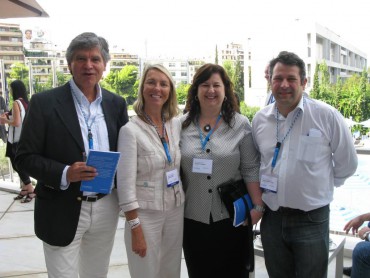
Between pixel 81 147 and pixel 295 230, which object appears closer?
pixel 81 147

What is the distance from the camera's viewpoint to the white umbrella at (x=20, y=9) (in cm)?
245

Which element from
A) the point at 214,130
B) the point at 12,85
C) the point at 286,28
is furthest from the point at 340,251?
the point at 286,28

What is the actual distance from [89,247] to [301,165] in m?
1.08

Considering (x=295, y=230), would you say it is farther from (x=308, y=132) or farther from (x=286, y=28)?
(x=286, y=28)

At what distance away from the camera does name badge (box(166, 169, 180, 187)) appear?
170 cm

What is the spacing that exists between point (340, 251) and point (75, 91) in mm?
1893

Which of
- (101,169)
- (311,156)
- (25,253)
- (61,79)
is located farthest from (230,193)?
(61,79)

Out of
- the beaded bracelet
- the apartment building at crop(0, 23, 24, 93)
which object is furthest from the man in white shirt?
the apartment building at crop(0, 23, 24, 93)

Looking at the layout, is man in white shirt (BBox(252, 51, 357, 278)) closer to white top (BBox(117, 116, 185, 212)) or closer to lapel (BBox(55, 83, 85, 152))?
white top (BBox(117, 116, 185, 212))

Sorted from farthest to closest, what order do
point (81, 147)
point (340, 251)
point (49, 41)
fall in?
point (49, 41), point (340, 251), point (81, 147)

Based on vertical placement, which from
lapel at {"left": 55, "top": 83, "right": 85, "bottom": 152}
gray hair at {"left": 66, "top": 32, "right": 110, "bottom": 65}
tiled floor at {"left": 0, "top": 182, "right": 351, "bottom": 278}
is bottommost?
tiled floor at {"left": 0, "top": 182, "right": 351, "bottom": 278}

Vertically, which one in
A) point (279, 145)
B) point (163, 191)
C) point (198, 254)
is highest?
point (279, 145)

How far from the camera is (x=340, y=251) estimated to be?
7.37 feet

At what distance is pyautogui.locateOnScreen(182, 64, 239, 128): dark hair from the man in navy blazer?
0.47m
